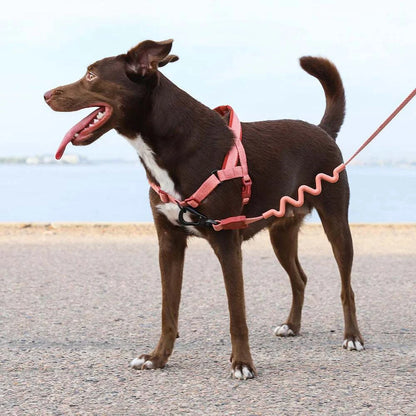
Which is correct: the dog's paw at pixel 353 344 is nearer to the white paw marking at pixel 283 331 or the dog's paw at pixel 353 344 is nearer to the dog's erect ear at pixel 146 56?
the white paw marking at pixel 283 331

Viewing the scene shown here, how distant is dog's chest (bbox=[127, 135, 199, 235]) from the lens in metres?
3.91

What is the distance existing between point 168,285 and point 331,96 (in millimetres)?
2023

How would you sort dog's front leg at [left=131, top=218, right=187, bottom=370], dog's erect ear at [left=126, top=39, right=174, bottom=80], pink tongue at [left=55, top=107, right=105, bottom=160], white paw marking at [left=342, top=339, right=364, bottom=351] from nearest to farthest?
dog's erect ear at [left=126, top=39, right=174, bottom=80]
pink tongue at [left=55, top=107, right=105, bottom=160]
dog's front leg at [left=131, top=218, right=187, bottom=370]
white paw marking at [left=342, top=339, right=364, bottom=351]

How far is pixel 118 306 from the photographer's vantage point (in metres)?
6.20

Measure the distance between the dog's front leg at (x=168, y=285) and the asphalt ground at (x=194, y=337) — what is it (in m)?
0.10

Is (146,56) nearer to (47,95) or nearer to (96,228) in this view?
(47,95)

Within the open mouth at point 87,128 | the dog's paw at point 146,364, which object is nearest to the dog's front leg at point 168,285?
the dog's paw at point 146,364

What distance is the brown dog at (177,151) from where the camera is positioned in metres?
3.76

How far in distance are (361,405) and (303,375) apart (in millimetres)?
540

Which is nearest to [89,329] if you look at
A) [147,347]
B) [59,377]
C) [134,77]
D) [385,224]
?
[147,347]

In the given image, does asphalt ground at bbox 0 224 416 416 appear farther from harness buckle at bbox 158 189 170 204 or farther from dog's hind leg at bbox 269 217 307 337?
harness buckle at bbox 158 189 170 204

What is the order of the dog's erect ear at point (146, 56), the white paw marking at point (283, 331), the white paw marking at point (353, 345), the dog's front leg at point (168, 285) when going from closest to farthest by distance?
the dog's erect ear at point (146, 56), the dog's front leg at point (168, 285), the white paw marking at point (353, 345), the white paw marking at point (283, 331)

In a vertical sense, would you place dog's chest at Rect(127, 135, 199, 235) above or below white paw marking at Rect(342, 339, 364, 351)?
above

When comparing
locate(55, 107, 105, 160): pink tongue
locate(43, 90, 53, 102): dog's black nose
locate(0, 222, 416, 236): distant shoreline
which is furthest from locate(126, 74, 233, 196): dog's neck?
locate(0, 222, 416, 236): distant shoreline
